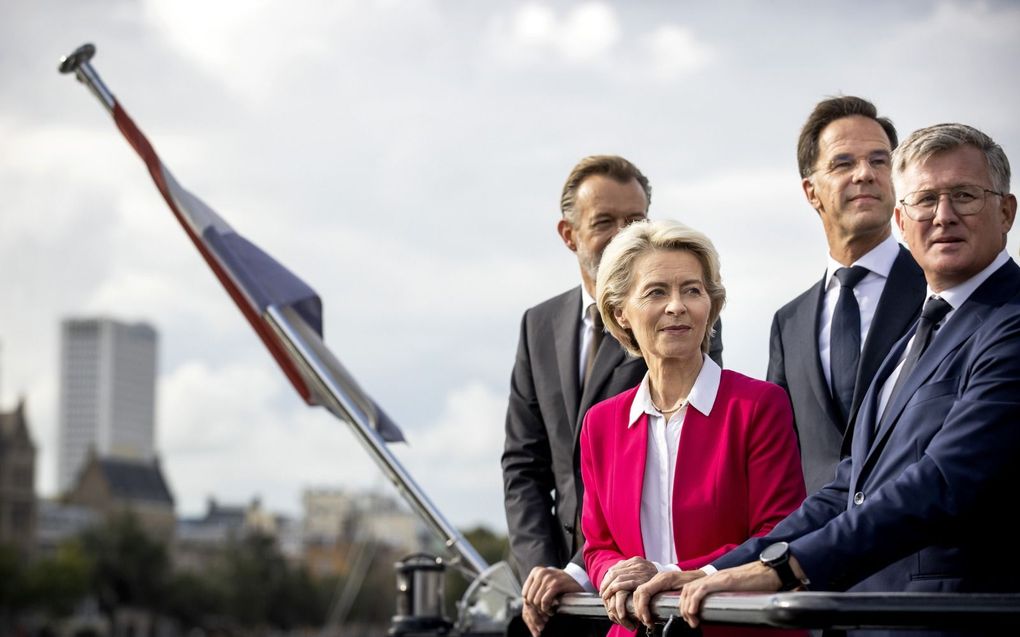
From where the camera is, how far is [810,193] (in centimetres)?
443

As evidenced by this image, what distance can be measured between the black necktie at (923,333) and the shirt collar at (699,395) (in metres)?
0.42

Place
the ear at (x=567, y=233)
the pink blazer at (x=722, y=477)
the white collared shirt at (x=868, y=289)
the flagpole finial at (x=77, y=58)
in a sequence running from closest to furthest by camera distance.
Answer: the pink blazer at (x=722, y=477) < the white collared shirt at (x=868, y=289) < the ear at (x=567, y=233) < the flagpole finial at (x=77, y=58)

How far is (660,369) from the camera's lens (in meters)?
3.24

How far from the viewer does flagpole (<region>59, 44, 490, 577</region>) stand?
607 cm

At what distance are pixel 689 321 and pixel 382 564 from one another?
402ft

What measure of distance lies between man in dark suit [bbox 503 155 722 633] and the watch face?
182 cm

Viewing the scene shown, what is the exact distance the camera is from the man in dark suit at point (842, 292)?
152 inches

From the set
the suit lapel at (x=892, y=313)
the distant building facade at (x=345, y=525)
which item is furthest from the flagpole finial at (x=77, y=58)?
the distant building facade at (x=345, y=525)

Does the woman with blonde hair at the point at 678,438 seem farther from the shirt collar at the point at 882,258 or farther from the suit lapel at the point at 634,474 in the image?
the shirt collar at the point at 882,258

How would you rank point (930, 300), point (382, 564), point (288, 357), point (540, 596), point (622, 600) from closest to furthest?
point (622, 600), point (930, 300), point (540, 596), point (288, 357), point (382, 564)

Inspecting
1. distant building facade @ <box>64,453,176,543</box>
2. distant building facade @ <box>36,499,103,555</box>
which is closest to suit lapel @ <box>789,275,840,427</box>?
distant building facade @ <box>36,499,103,555</box>

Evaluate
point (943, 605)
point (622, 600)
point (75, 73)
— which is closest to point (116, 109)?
point (75, 73)

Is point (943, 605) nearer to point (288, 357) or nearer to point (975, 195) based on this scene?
point (975, 195)

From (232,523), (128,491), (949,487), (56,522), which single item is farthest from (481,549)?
(949,487)
